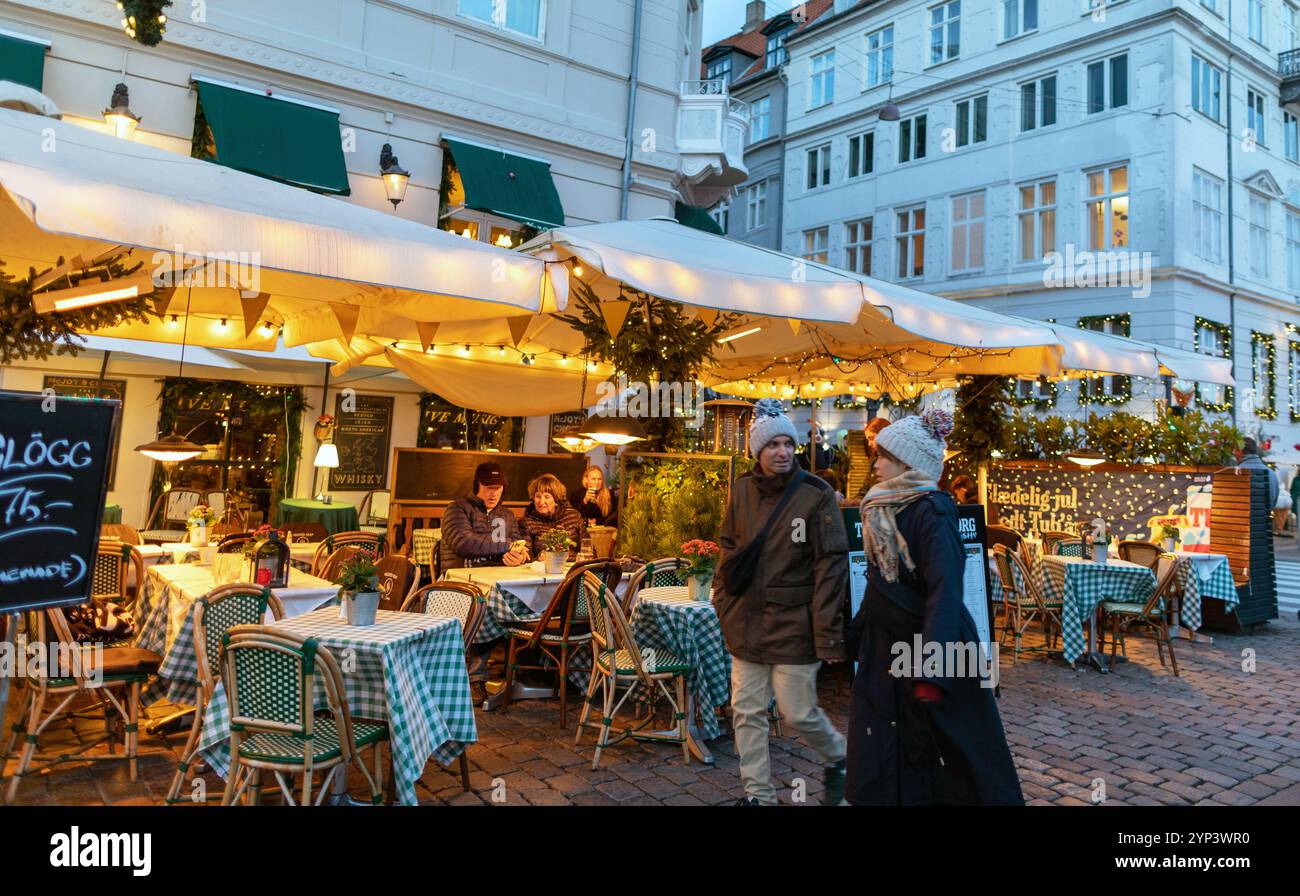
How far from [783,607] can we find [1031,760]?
2567mm

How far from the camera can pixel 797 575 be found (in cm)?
384

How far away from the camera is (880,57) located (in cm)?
2689

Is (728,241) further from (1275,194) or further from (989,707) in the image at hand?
(1275,194)

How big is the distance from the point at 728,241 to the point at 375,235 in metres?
3.25

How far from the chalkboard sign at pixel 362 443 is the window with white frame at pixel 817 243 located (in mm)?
18516

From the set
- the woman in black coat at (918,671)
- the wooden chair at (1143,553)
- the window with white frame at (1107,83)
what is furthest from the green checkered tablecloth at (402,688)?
the window with white frame at (1107,83)

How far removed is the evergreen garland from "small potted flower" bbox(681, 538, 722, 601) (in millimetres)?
4249

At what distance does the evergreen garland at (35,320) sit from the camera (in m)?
5.69

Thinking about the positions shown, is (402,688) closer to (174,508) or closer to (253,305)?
(253,305)

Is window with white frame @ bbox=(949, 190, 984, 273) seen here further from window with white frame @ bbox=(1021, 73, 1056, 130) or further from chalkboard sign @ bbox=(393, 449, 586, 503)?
chalkboard sign @ bbox=(393, 449, 586, 503)

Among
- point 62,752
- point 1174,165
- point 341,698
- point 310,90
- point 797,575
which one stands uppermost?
point 1174,165

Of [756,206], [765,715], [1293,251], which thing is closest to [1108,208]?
[1293,251]

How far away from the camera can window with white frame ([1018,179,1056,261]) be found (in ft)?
72.6
